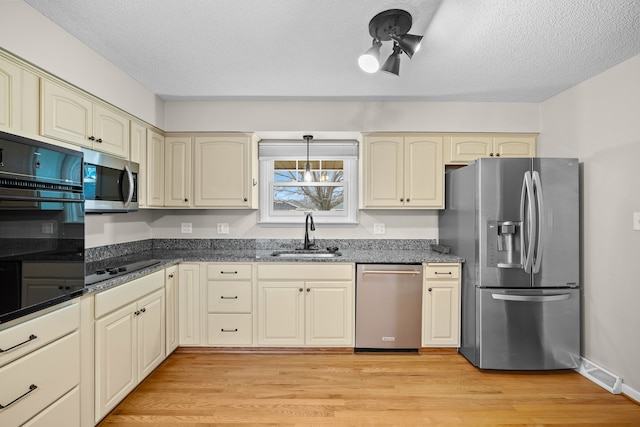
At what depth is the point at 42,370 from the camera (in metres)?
1.49

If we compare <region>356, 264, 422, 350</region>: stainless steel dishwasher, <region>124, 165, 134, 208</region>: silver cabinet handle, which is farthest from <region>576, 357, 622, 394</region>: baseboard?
<region>124, 165, 134, 208</region>: silver cabinet handle

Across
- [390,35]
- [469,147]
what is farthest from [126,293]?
[469,147]

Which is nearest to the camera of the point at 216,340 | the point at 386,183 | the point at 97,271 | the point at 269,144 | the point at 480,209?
the point at 97,271

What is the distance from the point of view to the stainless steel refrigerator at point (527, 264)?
256 cm

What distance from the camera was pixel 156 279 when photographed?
8.25 ft

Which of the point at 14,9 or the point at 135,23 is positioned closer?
the point at 14,9

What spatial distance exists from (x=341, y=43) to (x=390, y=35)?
413mm

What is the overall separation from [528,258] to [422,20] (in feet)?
6.46

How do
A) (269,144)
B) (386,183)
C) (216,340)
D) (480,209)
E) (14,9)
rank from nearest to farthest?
(14,9) → (480,209) → (216,340) → (386,183) → (269,144)

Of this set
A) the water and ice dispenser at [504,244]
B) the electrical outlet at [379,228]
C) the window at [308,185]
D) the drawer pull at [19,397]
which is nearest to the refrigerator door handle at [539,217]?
the water and ice dispenser at [504,244]

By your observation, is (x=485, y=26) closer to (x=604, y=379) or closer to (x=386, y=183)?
(x=386, y=183)

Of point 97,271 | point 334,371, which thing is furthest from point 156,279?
point 334,371

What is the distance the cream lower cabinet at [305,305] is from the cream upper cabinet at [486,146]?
160 cm

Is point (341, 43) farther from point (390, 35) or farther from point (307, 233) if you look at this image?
point (307, 233)
